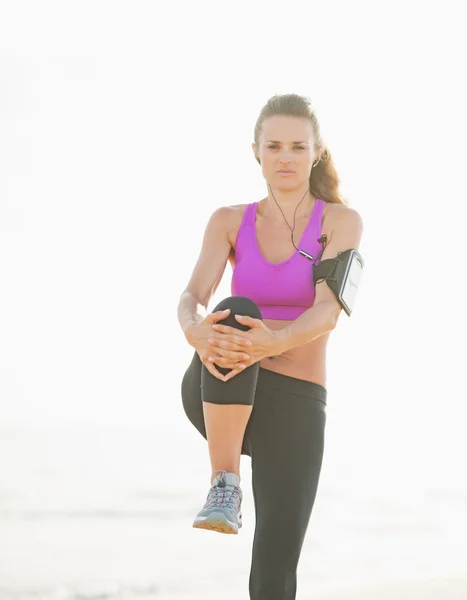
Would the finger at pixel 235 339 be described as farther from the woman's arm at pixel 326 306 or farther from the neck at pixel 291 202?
the neck at pixel 291 202

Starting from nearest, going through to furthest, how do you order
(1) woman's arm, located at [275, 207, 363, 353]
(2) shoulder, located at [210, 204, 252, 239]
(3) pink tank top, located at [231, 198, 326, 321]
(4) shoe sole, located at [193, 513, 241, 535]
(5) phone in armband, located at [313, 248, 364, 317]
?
1. (4) shoe sole, located at [193, 513, 241, 535]
2. (1) woman's arm, located at [275, 207, 363, 353]
3. (5) phone in armband, located at [313, 248, 364, 317]
4. (3) pink tank top, located at [231, 198, 326, 321]
5. (2) shoulder, located at [210, 204, 252, 239]

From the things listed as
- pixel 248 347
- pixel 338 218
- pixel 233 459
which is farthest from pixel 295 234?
pixel 233 459

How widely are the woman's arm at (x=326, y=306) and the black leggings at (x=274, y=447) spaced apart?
15cm

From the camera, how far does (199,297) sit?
11.6 ft

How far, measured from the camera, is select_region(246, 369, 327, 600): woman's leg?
3133 millimetres

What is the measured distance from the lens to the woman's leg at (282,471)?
10.3ft

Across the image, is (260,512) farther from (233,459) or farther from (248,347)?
(248,347)

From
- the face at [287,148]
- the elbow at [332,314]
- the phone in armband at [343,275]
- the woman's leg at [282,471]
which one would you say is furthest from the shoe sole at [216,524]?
the face at [287,148]

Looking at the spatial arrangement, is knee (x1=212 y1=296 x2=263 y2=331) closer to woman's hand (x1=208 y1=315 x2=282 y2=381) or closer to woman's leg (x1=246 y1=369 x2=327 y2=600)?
woman's hand (x1=208 y1=315 x2=282 y2=381)

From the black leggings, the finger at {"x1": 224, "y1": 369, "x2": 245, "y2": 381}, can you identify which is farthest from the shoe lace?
the finger at {"x1": 224, "y1": 369, "x2": 245, "y2": 381}

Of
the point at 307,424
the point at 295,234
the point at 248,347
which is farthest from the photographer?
the point at 295,234

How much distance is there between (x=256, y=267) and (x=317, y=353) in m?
0.37

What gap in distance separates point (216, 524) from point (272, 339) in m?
0.59

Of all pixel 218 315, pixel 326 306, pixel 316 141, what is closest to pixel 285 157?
pixel 316 141
